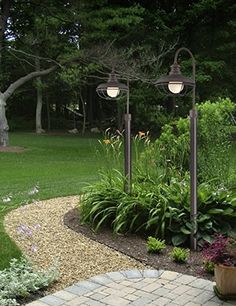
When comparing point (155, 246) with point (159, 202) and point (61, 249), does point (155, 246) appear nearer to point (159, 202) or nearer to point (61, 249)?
point (159, 202)

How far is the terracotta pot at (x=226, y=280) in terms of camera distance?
9.77 ft

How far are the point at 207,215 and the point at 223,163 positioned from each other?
5.79ft

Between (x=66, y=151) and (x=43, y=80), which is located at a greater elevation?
(x=43, y=80)

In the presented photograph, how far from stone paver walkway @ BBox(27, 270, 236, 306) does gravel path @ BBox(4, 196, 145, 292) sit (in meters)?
0.16

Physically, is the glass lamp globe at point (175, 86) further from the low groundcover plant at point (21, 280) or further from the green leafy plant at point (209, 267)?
the low groundcover plant at point (21, 280)

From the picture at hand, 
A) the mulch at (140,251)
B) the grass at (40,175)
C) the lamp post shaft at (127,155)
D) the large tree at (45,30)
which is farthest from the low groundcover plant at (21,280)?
the large tree at (45,30)

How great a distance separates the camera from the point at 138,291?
3.15 meters

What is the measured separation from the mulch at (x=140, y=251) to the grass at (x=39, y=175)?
81cm

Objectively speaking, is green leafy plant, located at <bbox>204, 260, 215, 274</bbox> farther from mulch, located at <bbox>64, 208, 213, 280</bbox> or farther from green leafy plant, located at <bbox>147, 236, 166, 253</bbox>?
green leafy plant, located at <bbox>147, 236, 166, 253</bbox>

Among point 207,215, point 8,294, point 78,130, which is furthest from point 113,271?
point 78,130

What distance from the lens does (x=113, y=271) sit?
141 inches

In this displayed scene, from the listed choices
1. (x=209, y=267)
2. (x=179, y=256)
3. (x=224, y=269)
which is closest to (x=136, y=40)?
(x=179, y=256)

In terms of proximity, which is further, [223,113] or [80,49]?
[80,49]

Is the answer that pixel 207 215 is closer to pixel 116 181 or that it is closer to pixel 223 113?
pixel 116 181
